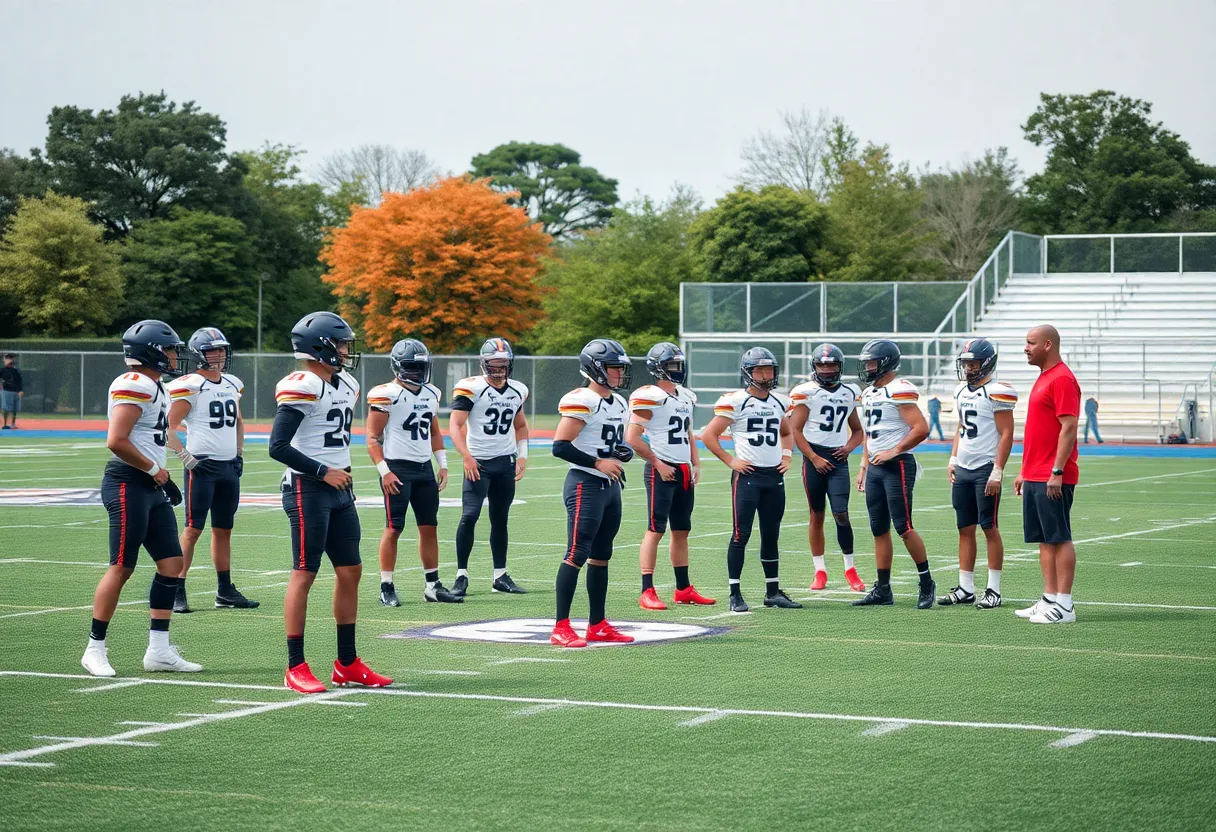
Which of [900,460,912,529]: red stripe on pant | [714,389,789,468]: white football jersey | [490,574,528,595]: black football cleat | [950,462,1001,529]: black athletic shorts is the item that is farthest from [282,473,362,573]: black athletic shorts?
[950,462,1001,529]: black athletic shorts

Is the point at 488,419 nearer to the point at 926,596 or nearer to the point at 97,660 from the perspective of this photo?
the point at 926,596

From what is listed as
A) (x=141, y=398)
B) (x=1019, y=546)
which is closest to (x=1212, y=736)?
(x=141, y=398)

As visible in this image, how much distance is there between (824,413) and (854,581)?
1435mm

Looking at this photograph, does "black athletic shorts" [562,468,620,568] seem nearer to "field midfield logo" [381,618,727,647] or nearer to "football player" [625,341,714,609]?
"field midfield logo" [381,618,727,647]

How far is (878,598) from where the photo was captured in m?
11.7

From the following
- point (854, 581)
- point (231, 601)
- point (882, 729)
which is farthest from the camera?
point (854, 581)

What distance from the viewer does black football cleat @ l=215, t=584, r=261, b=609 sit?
11531 mm

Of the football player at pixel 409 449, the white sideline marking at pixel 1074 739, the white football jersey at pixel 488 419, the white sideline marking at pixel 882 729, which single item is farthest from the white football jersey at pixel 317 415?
the white football jersey at pixel 488 419

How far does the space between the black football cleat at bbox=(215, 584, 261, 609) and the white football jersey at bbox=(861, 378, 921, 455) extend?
4.97 m

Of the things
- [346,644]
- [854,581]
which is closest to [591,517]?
[346,644]

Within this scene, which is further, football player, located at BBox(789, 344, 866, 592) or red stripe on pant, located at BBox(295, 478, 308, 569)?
football player, located at BBox(789, 344, 866, 592)

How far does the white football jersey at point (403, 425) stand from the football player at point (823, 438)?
308 cm

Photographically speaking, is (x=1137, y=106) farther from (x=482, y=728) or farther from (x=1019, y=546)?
(x=482, y=728)

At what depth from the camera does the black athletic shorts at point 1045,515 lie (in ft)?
34.6
